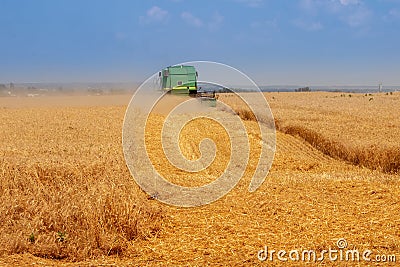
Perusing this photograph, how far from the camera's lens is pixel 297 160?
14.1 m

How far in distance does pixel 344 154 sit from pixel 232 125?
7.08 metres

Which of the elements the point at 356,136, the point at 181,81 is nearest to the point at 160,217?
the point at 356,136

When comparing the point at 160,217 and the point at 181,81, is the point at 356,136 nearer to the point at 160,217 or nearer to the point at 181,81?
the point at 160,217

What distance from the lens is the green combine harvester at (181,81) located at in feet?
94.1

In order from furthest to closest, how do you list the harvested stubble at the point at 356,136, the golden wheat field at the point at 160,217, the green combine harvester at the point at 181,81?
1. the green combine harvester at the point at 181,81
2. the harvested stubble at the point at 356,136
3. the golden wheat field at the point at 160,217

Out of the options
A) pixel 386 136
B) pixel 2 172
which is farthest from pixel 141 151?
pixel 386 136

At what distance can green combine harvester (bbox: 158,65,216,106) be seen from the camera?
94.1ft

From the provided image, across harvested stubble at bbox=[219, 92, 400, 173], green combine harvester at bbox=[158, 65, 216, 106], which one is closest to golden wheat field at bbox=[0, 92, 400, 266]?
harvested stubble at bbox=[219, 92, 400, 173]

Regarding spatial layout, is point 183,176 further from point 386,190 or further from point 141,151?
point 386,190

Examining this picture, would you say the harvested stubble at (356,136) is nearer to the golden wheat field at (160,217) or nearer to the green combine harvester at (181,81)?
the golden wheat field at (160,217)

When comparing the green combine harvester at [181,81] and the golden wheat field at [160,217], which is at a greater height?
the green combine harvester at [181,81]

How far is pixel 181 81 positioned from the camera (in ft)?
96.1

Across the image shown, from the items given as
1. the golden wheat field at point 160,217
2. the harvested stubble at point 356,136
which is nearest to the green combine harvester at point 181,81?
the harvested stubble at point 356,136

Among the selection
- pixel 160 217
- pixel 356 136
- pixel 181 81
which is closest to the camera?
pixel 160 217
